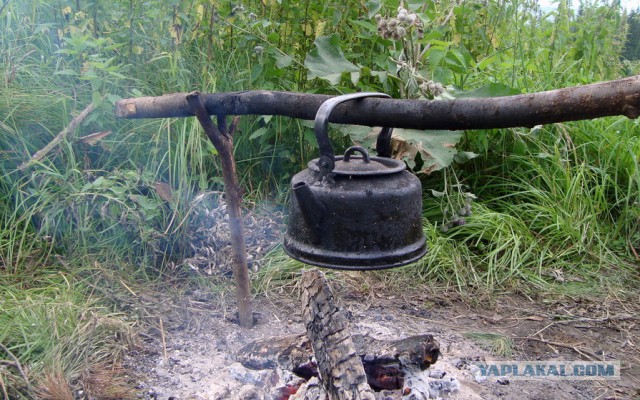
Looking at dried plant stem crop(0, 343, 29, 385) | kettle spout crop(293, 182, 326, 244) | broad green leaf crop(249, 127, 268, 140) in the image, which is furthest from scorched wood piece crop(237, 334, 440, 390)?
broad green leaf crop(249, 127, 268, 140)

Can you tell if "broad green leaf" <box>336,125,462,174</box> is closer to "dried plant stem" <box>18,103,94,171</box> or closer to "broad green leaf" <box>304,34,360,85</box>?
"broad green leaf" <box>304,34,360,85</box>

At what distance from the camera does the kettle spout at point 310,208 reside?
55.8 inches

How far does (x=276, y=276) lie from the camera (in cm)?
310

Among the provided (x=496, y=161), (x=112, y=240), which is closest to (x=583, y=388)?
(x=496, y=161)

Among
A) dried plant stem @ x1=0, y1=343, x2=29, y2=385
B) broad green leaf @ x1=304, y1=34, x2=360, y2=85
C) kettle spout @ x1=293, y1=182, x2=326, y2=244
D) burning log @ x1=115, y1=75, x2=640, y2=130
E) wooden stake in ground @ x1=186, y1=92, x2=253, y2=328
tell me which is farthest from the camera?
broad green leaf @ x1=304, y1=34, x2=360, y2=85

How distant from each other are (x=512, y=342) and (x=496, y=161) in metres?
1.47

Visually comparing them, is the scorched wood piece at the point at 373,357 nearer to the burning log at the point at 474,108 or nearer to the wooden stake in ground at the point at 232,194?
the wooden stake in ground at the point at 232,194

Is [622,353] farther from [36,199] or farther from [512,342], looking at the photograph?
[36,199]

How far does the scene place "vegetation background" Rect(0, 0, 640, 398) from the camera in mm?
3041

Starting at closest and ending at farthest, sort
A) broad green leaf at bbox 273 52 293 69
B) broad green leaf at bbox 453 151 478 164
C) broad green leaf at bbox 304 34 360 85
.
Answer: broad green leaf at bbox 304 34 360 85 → broad green leaf at bbox 273 52 293 69 → broad green leaf at bbox 453 151 478 164

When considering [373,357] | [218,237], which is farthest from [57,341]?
[373,357]

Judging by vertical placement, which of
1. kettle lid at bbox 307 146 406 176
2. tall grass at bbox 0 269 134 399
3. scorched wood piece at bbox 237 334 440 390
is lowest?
tall grass at bbox 0 269 134 399

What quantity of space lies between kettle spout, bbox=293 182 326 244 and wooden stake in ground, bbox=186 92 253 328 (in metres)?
0.83

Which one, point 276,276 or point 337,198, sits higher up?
point 337,198
